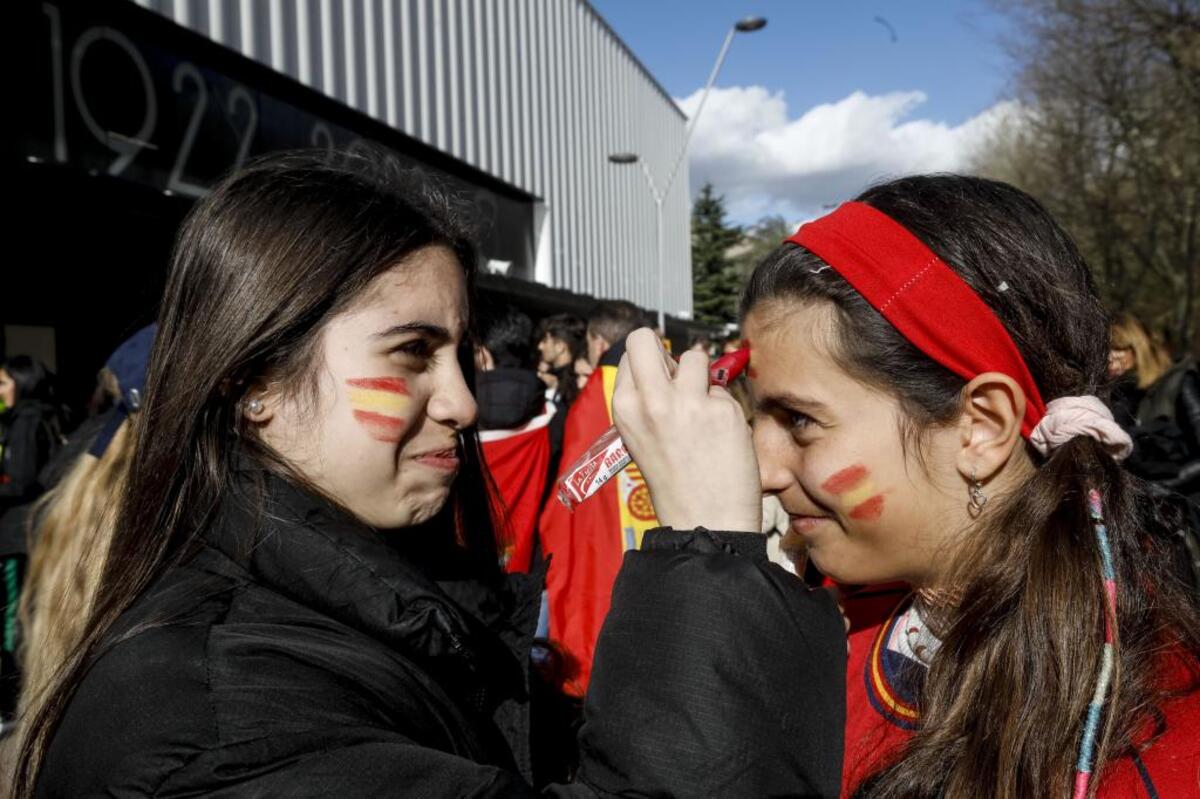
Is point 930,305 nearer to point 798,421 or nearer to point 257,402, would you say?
point 798,421

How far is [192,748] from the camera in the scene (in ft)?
3.32

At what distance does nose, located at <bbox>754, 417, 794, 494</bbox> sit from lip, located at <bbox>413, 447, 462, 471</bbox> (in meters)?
0.56

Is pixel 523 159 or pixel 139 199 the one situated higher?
pixel 523 159

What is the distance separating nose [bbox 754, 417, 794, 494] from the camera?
5.04 feet

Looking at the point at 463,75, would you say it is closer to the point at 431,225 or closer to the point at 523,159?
the point at 523,159

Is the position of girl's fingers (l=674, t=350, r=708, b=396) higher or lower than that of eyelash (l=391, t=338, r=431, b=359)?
lower

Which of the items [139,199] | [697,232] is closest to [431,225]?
[139,199]

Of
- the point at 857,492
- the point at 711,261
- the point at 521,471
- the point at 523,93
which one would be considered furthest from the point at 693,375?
the point at 711,261

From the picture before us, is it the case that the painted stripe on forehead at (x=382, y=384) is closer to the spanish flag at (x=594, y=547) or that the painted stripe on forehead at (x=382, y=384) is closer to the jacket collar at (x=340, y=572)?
the jacket collar at (x=340, y=572)

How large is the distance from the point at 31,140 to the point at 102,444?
11.6 feet

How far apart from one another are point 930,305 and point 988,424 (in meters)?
0.22

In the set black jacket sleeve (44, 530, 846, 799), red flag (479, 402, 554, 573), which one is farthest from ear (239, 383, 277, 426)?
red flag (479, 402, 554, 573)

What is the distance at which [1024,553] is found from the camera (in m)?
1.29

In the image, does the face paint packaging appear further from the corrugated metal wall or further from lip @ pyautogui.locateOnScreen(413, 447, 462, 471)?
the corrugated metal wall
